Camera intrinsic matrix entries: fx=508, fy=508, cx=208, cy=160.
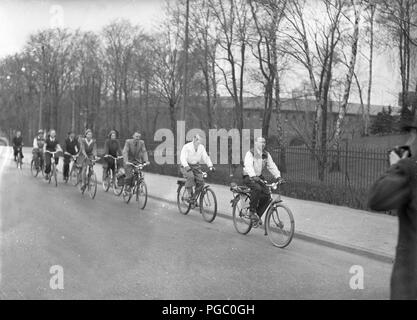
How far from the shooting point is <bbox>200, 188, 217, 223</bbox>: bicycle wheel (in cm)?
937

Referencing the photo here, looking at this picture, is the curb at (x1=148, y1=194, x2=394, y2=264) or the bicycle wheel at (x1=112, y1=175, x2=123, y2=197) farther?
the bicycle wheel at (x1=112, y1=175, x2=123, y2=197)

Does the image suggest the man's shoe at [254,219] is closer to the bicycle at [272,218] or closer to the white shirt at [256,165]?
the bicycle at [272,218]

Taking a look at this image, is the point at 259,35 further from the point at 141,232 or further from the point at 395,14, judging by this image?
the point at 141,232

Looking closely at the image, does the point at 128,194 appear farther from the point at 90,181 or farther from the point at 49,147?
the point at 49,147

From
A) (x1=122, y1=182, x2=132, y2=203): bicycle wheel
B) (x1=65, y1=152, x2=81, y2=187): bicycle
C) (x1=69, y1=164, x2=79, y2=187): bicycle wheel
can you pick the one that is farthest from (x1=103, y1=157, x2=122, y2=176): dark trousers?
(x1=69, y1=164, x2=79, y2=187): bicycle wheel

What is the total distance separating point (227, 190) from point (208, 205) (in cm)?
542

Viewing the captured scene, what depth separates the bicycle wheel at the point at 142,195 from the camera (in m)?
11.0

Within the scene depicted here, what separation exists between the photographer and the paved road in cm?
170

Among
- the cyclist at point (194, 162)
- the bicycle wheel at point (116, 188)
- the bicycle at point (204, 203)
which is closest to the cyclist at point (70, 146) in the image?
the bicycle wheel at point (116, 188)

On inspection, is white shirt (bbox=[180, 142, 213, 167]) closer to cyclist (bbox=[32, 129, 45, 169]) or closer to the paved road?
the paved road

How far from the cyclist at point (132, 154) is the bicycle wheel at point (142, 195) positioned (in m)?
0.42

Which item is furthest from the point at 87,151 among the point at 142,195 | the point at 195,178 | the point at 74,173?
the point at 195,178

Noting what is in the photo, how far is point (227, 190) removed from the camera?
591 inches
